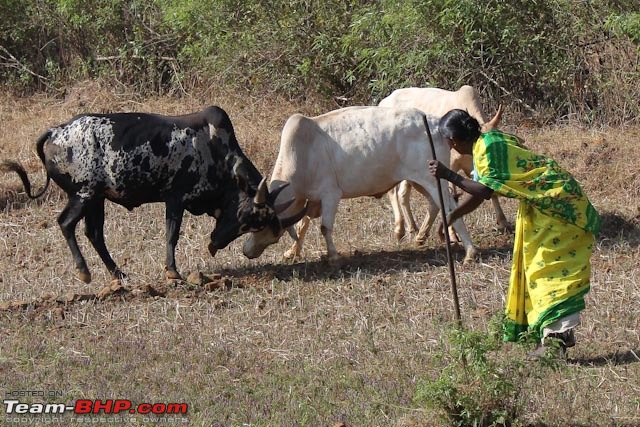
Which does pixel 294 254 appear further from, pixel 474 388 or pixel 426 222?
pixel 474 388

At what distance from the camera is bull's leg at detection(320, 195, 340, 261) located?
944cm

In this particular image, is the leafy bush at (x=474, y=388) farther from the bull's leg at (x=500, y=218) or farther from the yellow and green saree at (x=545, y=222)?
the bull's leg at (x=500, y=218)

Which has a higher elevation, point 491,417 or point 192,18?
point 192,18

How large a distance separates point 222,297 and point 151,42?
28.1ft

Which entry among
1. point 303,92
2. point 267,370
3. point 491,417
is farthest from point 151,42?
point 491,417

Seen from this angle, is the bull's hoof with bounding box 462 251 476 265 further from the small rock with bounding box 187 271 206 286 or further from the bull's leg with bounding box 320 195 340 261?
the small rock with bounding box 187 271 206 286

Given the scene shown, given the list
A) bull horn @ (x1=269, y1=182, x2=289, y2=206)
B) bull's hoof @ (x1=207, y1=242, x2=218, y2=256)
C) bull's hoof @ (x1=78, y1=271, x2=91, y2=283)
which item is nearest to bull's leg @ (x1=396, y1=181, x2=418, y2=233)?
bull horn @ (x1=269, y1=182, x2=289, y2=206)

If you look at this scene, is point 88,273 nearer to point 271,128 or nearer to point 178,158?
point 178,158

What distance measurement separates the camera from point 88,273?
9.22 metres

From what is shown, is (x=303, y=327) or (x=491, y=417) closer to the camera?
(x=491, y=417)

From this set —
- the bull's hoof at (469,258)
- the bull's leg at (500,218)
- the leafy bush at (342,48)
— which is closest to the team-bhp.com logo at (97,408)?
the bull's hoof at (469,258)

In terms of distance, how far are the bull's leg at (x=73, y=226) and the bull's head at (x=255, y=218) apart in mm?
1121

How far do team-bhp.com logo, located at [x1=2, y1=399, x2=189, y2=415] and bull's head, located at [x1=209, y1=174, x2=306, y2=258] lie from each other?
302 centimetres

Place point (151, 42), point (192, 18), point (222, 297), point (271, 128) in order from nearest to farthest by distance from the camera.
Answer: point (222, 297), point (271, 128), point (192, 18), point (151, 42)
